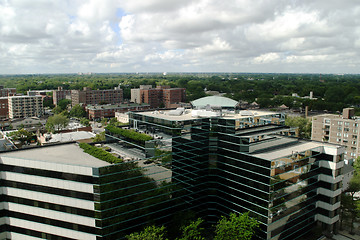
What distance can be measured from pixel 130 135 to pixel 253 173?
1771 cm

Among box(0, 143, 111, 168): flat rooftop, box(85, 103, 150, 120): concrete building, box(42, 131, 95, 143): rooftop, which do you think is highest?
box(0, 143, 111, 168): flat rooftop

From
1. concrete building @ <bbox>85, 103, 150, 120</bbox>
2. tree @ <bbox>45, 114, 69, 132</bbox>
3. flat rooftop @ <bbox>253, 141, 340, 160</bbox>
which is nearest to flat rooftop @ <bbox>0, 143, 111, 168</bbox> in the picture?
flat rooftop @ <bbox>253, 141, 340, 160</bbox>

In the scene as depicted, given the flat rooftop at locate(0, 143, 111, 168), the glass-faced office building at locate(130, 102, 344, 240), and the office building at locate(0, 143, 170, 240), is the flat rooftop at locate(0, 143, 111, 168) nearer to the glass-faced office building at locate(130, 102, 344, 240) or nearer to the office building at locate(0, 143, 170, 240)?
the office building at locate(0, 143, 170, 240)

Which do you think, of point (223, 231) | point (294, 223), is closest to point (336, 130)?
point (294, 223)

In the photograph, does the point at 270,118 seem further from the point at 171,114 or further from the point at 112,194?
the point at 112,194

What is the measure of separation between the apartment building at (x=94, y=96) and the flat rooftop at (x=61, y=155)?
127812 millimetres

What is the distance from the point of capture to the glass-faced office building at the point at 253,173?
3506 cm

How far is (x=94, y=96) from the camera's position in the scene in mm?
169250

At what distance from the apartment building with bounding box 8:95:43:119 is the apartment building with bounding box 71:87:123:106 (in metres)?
21.5

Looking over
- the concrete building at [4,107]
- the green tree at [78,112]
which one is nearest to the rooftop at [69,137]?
the green tree at [78,112]

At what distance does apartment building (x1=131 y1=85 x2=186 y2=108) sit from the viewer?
17012 centimetres

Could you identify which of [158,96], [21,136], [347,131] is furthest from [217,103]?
[158,96]

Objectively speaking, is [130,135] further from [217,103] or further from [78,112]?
[78,112]

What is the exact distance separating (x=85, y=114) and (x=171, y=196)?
388 feet
